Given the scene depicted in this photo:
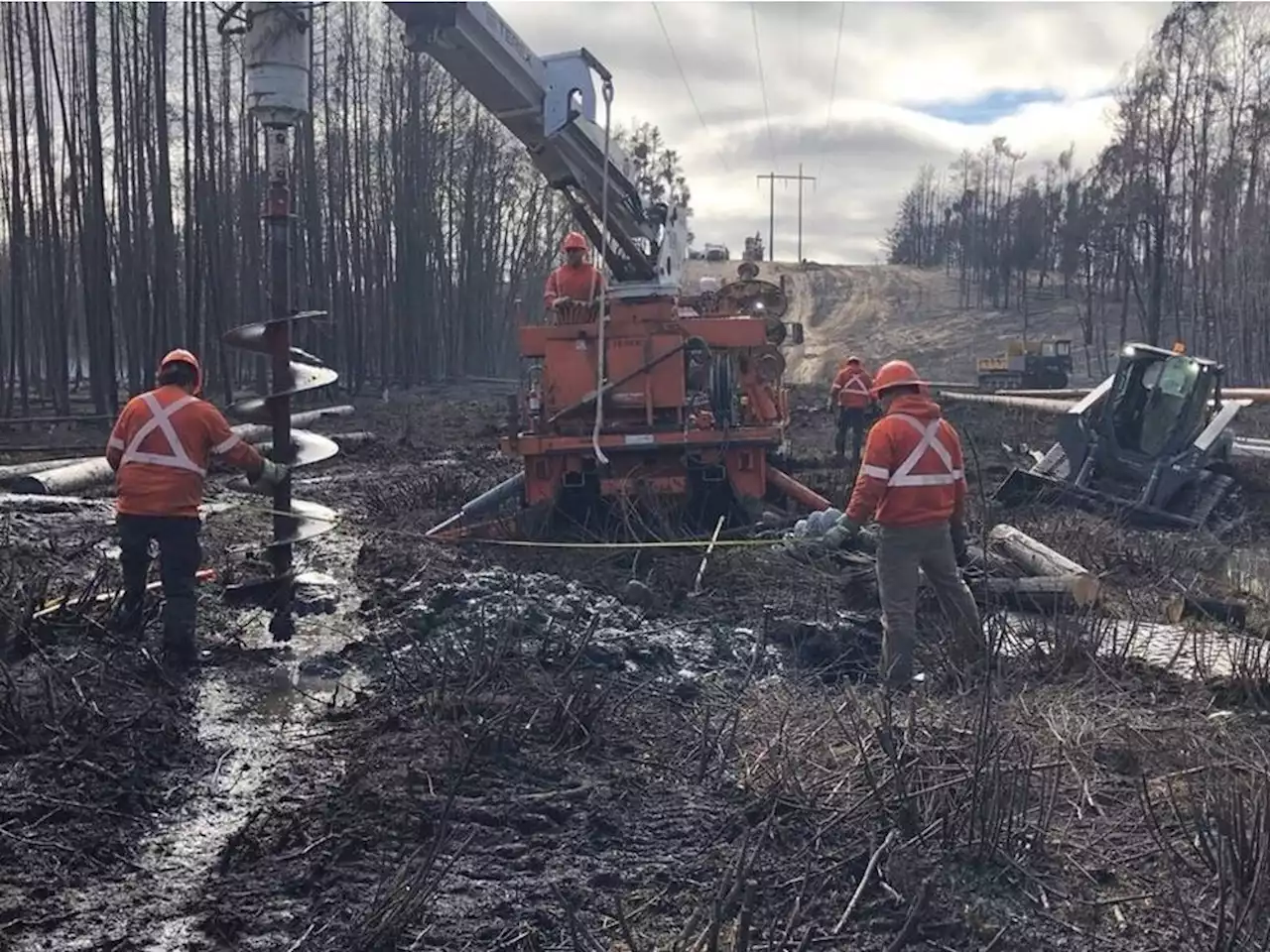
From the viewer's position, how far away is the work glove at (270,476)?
7.43m

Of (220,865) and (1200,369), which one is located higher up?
(1200,369)

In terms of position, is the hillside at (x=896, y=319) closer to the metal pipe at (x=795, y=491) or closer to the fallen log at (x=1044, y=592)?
the metal pipe at (x=795, y=491)

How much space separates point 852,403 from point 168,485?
11.2m

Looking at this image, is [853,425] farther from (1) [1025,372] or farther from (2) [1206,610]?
(1) [1025,372]

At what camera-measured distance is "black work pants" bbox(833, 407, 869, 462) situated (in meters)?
16.8

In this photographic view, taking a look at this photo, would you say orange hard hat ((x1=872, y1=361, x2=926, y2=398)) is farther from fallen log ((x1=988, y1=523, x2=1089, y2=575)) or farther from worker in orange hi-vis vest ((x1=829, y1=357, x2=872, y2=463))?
worker in orange hi-vis vest ((x1=829, y1=357, x2=872, y2=463))

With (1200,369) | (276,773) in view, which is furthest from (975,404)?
(276,773)

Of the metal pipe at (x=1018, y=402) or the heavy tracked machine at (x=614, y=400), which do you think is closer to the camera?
the heavy tracked machine at (x=614, y=400)

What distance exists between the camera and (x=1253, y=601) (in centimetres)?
A: 928

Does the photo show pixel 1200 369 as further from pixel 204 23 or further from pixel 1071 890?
pixel 204 23

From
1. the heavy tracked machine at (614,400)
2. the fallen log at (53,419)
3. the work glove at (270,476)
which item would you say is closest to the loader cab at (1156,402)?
the heavy tracked machine at (614,400)

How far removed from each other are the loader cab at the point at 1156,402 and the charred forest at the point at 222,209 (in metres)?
5.70

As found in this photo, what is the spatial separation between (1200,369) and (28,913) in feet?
43.7

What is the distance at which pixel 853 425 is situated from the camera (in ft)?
55.5
